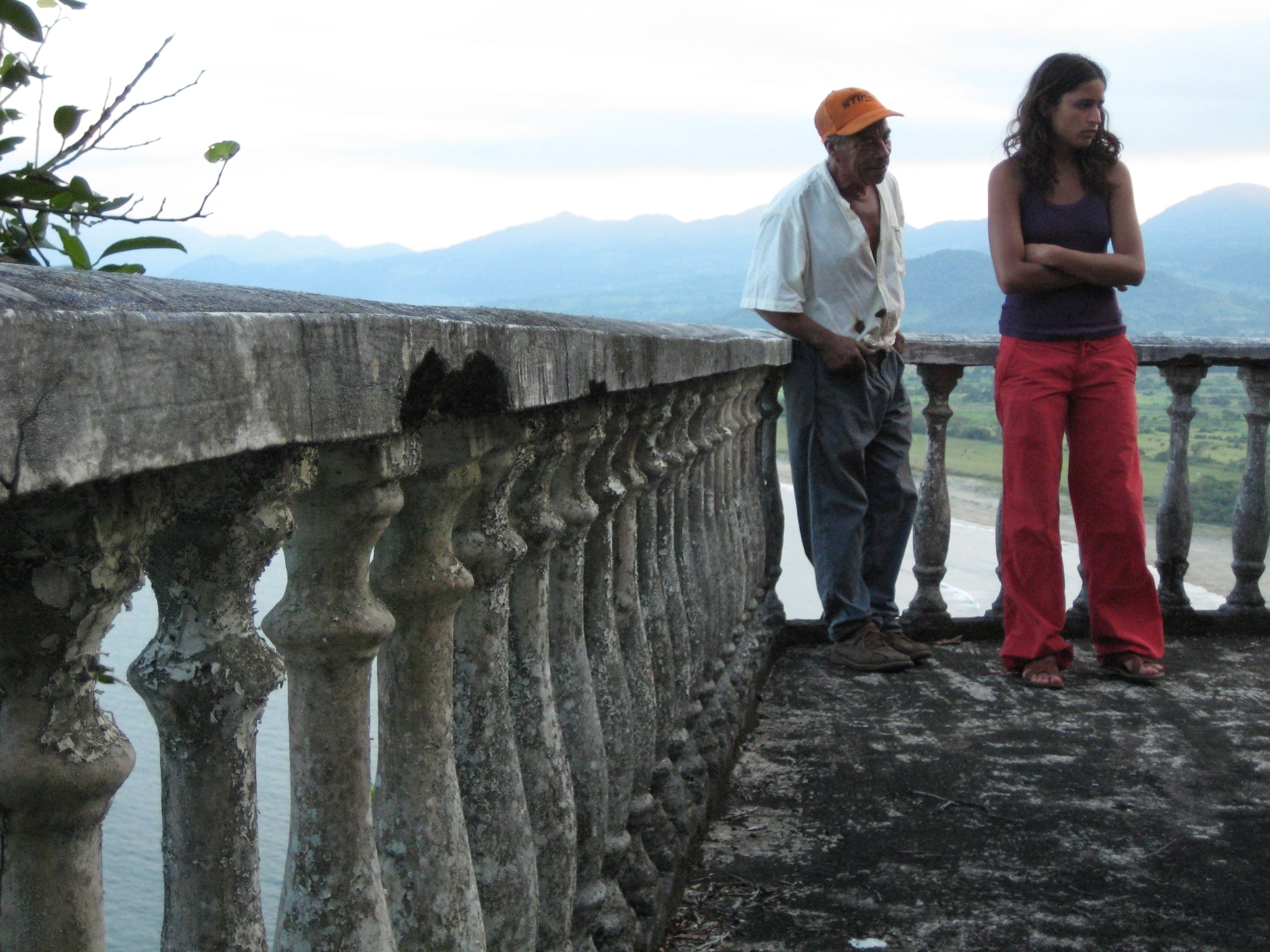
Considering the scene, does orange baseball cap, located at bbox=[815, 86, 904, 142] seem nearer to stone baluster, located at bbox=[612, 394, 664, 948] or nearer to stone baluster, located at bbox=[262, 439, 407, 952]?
stone baluster, located at bbox=[612, 394, 664, 948]

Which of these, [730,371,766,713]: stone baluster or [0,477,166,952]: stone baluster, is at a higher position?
[0,477,166,952]: stone baluster

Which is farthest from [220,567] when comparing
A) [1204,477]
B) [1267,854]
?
[1204,477]

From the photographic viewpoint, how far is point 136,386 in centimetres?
67

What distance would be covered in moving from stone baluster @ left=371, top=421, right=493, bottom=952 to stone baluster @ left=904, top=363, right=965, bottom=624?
3.74m

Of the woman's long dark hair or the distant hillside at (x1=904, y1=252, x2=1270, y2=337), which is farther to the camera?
the distant hillside at (x1=904, y1=252, x2=1270, y2=337)

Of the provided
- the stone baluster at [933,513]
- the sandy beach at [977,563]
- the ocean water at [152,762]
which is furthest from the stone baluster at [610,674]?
the ocean water at [152,762]

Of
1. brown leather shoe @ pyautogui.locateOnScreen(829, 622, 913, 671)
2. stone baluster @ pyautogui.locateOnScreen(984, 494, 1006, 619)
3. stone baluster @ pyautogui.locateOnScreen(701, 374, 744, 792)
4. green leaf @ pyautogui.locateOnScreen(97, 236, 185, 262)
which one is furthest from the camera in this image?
stone baluster @ pyautogui.locateOnScreen(984, 494, 1006, 619)

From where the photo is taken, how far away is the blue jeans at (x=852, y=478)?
14.0 ft

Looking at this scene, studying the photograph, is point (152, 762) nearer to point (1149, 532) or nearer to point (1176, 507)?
point (1149, 532)

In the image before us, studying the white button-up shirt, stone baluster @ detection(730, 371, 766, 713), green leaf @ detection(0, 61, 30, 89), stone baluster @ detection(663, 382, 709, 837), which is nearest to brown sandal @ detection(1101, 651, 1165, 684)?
stone baluster @ detection(730, 371, 766, 713)

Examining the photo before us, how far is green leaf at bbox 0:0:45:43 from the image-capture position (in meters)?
1.98

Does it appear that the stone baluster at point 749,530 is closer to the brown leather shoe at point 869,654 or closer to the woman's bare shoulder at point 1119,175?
the brown leather shoe at point 869,654

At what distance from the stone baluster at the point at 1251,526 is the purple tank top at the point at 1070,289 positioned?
3.51 feet

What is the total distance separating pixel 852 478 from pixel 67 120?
8.94 feet
